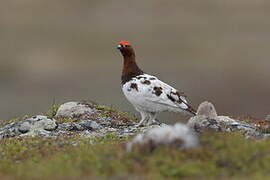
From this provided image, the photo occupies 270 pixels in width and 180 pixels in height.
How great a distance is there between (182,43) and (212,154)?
31.4m

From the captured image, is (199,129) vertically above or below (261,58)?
below

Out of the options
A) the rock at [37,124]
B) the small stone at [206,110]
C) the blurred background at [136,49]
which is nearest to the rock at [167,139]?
the rock at [37,124]

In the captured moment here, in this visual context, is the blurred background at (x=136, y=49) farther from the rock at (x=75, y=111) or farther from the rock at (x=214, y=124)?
the rock at (x=214, y=124)

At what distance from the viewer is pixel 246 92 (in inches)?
1258

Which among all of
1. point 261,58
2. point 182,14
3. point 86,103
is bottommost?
point 86,103

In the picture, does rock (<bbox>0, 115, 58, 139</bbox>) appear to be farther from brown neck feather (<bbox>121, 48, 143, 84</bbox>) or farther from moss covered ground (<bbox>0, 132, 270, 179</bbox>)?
moss covered ground (<bbox>0, 132, 270, 179</bbox>)

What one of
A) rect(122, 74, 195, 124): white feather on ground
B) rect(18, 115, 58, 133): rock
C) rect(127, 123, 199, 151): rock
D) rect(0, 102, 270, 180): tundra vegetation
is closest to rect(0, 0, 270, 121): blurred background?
rect(122, 74, 195, 124): white feather on ground

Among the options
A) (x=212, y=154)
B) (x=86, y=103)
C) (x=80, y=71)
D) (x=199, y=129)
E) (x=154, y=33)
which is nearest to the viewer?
(x=212, y=154)

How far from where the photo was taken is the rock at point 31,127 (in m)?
14.8

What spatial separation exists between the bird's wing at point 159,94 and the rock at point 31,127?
1731 millimetres

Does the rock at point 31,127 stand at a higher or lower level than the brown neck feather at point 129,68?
lower

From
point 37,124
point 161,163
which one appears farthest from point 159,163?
point 37,124

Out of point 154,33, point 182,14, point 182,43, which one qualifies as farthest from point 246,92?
point 182,14

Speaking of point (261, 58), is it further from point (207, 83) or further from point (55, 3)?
point (55, 3)
